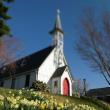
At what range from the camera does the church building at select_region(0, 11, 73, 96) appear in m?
33.4

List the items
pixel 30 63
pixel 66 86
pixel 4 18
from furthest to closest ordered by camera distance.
→ pixel 30 63
pixel 66 86
pixel 4 18

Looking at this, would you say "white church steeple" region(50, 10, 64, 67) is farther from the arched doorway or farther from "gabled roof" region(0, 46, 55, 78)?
the arched doorway

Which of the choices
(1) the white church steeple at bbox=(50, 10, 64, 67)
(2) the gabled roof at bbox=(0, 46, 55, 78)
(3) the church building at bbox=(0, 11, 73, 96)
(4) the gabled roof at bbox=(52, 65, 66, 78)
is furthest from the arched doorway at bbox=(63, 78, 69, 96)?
(2) the gabled roof at bbox=(0, 46, 55, 78)

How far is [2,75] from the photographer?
4184 cm

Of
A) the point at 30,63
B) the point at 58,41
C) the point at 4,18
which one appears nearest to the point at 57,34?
the point at 58,41

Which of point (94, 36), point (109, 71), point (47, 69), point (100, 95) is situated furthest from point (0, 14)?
point (100, 95)

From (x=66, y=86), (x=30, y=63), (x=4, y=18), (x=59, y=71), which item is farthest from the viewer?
(x=30, y=63)

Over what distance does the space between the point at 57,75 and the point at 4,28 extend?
14.1m

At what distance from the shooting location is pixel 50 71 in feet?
113

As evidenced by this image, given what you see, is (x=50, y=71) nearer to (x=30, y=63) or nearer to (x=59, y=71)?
(x=59, y=71)

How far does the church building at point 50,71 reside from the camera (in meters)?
33.4

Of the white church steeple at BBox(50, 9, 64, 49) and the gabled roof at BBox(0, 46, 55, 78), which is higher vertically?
the white church steeple at BBox(50, 9, 64, 49)

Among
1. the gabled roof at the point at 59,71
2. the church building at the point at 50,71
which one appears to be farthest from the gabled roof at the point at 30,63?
the gabled roof at the point at 59,71

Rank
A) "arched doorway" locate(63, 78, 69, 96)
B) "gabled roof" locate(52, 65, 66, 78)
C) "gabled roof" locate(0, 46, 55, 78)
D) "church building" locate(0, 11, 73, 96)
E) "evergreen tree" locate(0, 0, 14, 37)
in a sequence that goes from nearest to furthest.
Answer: "evergreen tree" locate(0, 0, 14, 37), "church building" locate(0, 11, 73, 96), "gabled roof" locate(52, 65, 66, 78), "arched doorway" locate(63, 78, 69, 96), "gabled roof" locate(0, 46, 55, 78)
